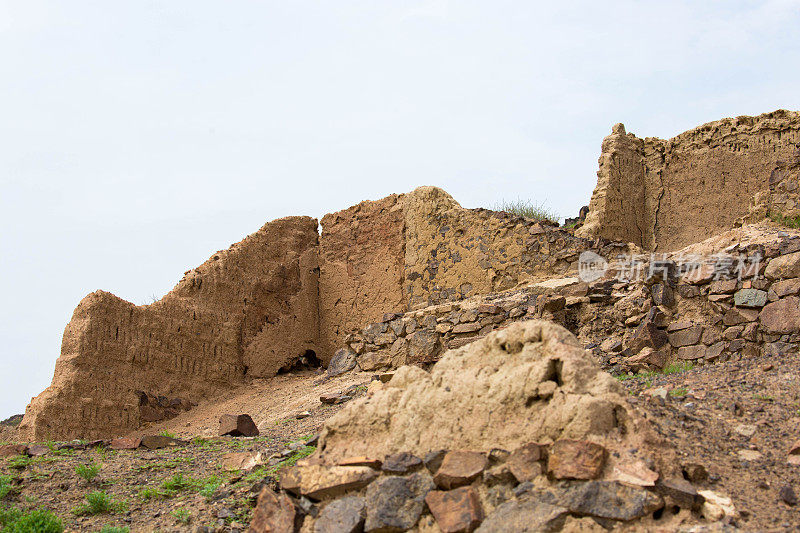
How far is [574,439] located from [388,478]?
1.09 m

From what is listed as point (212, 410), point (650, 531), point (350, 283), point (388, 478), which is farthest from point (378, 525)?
point (350, 283)

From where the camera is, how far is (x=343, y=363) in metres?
10.5

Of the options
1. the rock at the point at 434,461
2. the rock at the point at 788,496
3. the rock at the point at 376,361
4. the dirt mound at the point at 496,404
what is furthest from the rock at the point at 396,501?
the rock at the point at 376,361

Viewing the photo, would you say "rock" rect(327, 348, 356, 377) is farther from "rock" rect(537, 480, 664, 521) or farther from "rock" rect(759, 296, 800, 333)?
"rock" rect(537, 480, 664, 521)

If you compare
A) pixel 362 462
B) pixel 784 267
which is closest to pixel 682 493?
pixel 362 462

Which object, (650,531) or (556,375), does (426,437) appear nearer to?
(556,375)

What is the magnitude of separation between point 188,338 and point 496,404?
716 centimetres

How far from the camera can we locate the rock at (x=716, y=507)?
12.2 ft

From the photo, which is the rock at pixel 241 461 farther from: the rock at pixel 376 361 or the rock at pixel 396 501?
the rock at pixel 376 361

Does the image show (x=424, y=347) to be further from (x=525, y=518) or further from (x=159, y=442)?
(x=525, y=518)

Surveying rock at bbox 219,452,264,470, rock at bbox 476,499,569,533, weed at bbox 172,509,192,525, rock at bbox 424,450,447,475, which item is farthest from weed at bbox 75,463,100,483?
rock at bbox 476,499,569,533

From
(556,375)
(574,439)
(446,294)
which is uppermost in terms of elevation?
(446,294)

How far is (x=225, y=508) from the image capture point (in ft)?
17.4

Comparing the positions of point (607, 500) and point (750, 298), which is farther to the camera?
point (750, 298)
